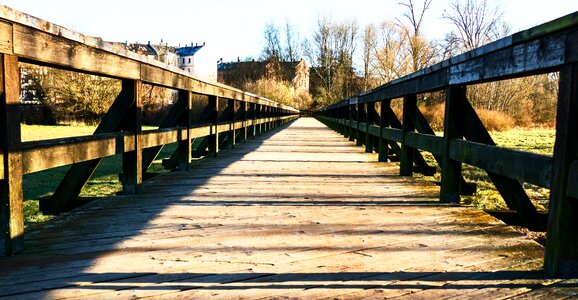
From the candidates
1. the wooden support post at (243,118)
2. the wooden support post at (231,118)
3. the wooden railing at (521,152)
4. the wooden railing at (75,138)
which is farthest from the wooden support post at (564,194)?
the wooden support post at (243,118)

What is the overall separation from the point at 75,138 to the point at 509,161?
2.55 meters

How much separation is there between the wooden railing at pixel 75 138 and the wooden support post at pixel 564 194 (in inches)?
97.1

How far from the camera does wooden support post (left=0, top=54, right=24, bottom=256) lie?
6.65ft

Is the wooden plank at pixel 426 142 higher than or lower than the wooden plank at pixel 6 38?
lower

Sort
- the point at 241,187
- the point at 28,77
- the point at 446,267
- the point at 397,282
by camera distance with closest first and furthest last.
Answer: the point at 397,282, the point at 446,267, the point at 241,187, the point at 28,77

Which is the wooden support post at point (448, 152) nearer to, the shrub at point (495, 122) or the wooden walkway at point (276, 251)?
the wooden walkway at point (276, 251)

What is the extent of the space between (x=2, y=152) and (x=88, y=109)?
1145 inches

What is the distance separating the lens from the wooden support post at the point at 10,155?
203 cm

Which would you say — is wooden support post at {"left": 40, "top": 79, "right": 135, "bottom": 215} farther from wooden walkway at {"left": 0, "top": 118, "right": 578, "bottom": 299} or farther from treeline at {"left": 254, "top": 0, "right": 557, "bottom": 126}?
treeline at {"left": 254, "top": 0, "right": 557, "bottom": 126}

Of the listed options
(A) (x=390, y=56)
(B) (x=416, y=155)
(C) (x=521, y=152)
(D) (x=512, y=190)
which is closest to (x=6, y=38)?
(C) (x=521, y=152)

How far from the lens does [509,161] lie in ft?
7.54

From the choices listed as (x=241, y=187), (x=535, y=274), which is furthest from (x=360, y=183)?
(x=535, y=274)

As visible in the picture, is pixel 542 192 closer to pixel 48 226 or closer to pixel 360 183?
pixel 360 183

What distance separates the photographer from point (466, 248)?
2275 millimetres
